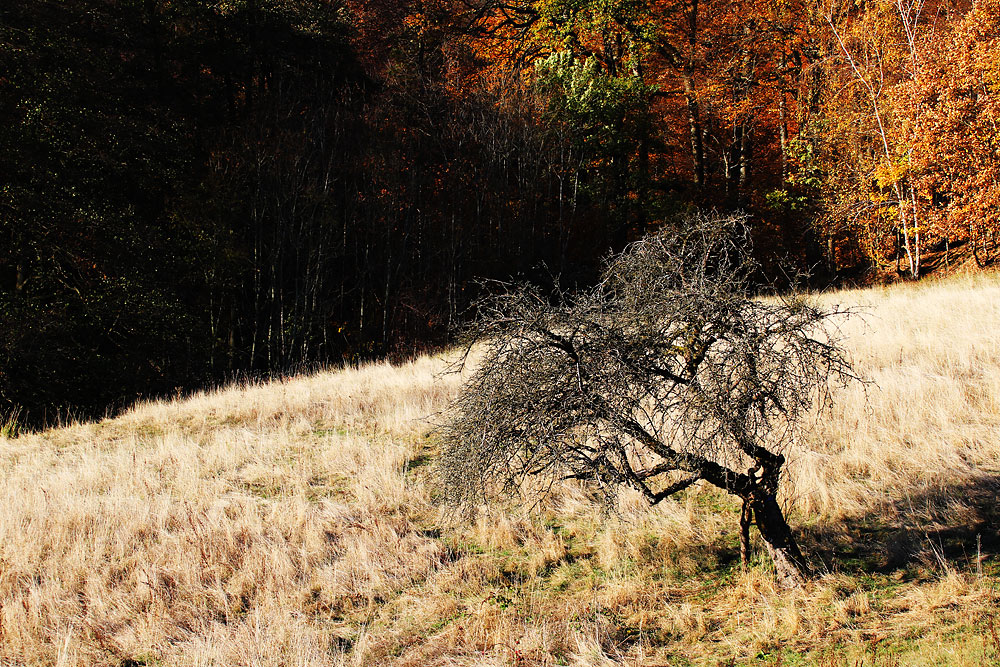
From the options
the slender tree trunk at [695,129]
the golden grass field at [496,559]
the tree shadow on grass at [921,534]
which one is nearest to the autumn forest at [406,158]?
the slender tree trunk at [695,129]

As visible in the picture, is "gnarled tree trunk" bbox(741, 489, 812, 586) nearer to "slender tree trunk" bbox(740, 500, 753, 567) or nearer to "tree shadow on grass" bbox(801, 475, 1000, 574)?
"slender tree trunk" bbox(740, 500, 753, 567)

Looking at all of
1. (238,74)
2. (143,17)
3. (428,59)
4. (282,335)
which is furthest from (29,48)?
(428,59)

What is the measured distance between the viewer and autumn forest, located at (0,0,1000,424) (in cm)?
1477

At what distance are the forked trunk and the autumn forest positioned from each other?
12728 millimetres

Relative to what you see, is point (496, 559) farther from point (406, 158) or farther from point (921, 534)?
point (406, 158)

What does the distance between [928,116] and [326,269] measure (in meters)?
17.6

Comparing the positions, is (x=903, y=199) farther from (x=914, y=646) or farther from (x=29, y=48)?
(x=29, y=48)

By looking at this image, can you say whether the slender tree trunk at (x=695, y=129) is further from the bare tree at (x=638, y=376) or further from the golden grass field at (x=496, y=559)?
the bare tree at (x=638, y=376)

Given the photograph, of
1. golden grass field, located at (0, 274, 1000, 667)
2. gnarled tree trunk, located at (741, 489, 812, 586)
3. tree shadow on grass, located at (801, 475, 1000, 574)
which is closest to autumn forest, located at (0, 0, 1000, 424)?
golden grass field, located at (0, 274, 1000, 667)

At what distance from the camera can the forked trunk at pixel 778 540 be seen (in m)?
4.70

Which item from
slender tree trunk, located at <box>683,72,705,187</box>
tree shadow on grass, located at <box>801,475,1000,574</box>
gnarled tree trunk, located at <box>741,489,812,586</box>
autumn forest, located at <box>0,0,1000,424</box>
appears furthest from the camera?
slender tree trunk, located at <box>683,72,705,187</box>

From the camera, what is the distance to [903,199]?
64.2 feet

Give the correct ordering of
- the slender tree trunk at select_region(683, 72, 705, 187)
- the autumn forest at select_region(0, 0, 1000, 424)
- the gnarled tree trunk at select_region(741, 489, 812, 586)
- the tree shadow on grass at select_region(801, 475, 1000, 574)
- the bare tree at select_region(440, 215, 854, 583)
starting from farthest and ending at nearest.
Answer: the slender tree trunk at select_region(683, 72, 705, 187)
the autumn forest at select_region(0, 0, 1000, 424)
the tree shadow on grass at select_region(801, 475, 1000, 574)
the gnarled tree trunk at select_region(741, 489, 812, 586)
the bare tree at select_region(440, 215, 854, 583)

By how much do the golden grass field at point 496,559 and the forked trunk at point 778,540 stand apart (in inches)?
4.7
